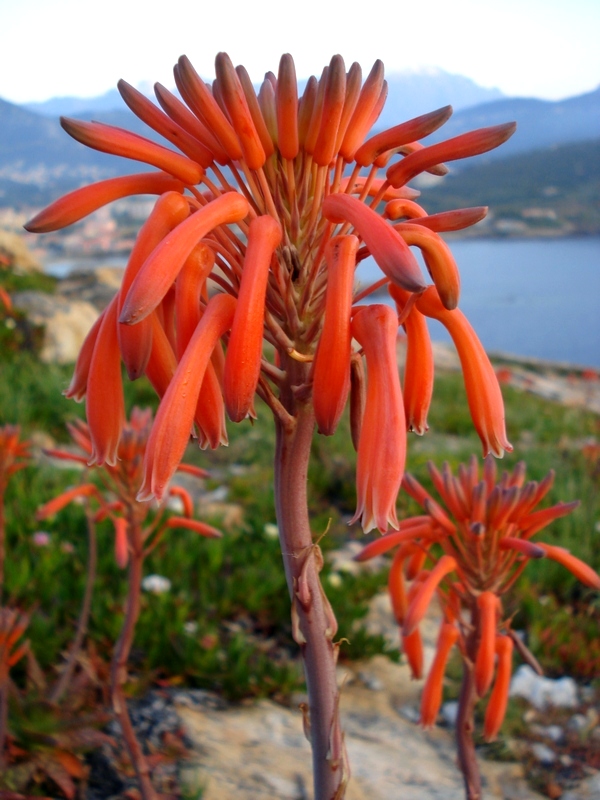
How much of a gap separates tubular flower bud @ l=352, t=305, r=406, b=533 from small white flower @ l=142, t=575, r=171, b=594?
2841 mm

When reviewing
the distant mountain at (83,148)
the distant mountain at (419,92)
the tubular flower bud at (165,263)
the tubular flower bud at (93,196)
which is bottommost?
the tubular flower bud at (165,263)

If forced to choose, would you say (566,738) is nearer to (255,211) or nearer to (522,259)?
(255,211)

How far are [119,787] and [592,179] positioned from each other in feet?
136

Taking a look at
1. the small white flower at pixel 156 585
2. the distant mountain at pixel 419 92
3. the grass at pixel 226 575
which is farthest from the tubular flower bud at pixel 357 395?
the distant mountain at pixel 419 92

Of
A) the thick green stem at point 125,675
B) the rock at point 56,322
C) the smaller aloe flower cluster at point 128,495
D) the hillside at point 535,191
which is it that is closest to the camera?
the thick green stem at point 125,675

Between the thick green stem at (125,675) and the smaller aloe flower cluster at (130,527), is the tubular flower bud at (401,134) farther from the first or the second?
the thick green stem at (125,675)

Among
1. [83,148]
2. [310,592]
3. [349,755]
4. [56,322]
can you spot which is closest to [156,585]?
[349,755]

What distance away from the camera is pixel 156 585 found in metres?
3.63

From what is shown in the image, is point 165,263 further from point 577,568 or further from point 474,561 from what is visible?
point 577,568

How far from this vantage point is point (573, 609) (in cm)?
427

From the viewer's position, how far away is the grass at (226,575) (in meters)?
3.08

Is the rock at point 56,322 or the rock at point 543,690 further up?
the rock at point 56,322

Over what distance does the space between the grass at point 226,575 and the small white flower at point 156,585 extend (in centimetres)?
4

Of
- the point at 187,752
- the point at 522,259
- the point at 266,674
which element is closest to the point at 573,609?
the point at 266,674
